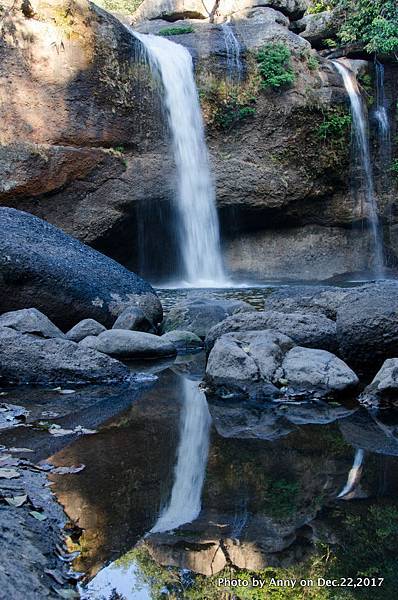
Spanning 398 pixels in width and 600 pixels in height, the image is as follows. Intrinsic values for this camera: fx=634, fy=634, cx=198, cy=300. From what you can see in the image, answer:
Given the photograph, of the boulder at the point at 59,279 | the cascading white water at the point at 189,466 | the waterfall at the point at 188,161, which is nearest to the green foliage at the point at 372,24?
the waterfall at the point at 188,161

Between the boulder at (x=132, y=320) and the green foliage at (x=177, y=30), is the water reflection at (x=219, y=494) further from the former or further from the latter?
the green foliage at (x=177, y=30)

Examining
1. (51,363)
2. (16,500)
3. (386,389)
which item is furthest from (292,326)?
(16,500)

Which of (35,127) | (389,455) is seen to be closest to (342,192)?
(35,127)

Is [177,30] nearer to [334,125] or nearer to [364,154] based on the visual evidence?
[334,125]

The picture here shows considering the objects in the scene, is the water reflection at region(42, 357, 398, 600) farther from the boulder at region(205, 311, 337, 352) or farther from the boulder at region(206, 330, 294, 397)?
the boulder at region(205, 311, 337, 352)

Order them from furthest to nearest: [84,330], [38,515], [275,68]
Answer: [275,68] < [84,330] < [38,515]

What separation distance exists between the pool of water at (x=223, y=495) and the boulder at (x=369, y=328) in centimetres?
79

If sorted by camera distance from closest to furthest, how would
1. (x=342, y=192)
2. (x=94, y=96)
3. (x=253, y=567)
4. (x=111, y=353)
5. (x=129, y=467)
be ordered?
1. (x=253, y=567)
2. (x=129, y=467)
3. (x=111, y=353)
4. (x=94, y=96)
5. (x=342, y=192)

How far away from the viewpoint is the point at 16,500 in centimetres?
258

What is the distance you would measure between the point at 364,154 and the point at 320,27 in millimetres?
4895

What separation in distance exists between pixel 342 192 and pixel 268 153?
2298mm

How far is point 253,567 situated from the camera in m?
2.25

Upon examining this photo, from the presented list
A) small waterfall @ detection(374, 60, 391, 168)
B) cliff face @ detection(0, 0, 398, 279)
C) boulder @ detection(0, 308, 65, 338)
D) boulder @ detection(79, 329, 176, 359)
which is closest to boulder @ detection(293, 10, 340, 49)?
cliff face @ detection(0, 0, 398, 279)

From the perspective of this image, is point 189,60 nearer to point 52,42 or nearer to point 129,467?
point 52,42
